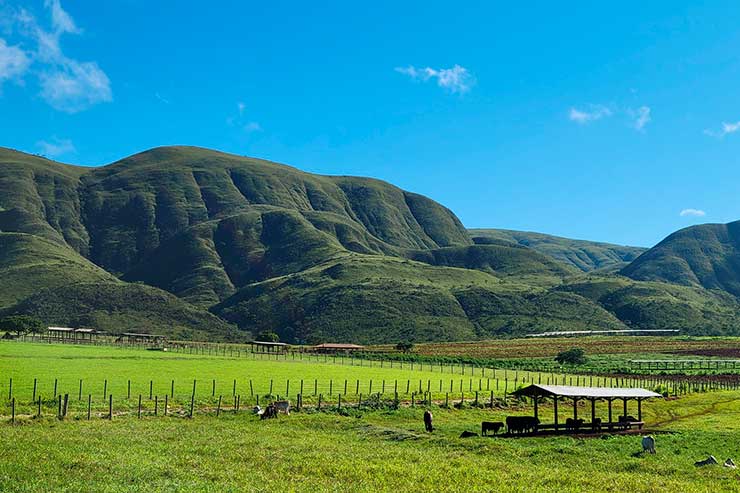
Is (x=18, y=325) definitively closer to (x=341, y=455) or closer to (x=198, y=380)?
(x=198, y=380)

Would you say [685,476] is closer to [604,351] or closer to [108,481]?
[108,481]

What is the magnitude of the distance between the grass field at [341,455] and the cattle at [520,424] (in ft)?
6.39

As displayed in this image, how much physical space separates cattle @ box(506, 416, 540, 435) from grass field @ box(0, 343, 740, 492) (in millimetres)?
1947

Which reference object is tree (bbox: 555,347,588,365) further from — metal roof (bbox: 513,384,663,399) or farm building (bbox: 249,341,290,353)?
metal roof (bbox: 513,384,663,399)

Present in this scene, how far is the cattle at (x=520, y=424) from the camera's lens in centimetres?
3859

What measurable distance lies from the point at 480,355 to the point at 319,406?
77728 millimetres

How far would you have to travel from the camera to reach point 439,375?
8256 centimetres

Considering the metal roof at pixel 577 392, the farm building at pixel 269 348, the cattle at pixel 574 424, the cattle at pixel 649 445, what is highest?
the metal roof at pixel 577 392

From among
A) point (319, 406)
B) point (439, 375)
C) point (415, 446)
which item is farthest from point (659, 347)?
point (415, 446)

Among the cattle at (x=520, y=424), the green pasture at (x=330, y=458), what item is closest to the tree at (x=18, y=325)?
the green pasture at (x=330, y=458)

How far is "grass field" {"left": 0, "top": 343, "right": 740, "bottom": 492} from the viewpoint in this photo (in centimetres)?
2255

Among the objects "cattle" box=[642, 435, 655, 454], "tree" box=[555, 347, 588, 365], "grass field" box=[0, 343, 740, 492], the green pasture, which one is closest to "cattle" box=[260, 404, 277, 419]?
"grass field" box=[0, 343, 740, 492]

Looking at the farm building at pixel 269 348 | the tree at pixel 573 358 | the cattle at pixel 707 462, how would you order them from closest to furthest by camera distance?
the cattle at pixel 707 462
the tree at pixel 573 358
the farm building at pixel 269 348

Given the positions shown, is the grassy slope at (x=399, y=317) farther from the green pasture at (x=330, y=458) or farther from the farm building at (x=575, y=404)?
the green pasture at (x=330, y=458)
